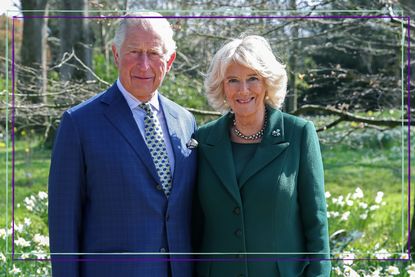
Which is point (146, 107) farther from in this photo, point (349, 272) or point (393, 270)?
point (393, 270)

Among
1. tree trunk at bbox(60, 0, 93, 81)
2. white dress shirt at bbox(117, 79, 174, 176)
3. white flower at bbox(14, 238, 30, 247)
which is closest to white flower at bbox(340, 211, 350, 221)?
tree trunk at bbox(60, 0, 93, 81)

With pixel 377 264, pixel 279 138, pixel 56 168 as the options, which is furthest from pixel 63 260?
pixel 377 264

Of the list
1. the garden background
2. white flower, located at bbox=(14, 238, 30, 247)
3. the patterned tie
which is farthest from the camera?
the garden background

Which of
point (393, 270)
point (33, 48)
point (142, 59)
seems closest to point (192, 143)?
point (142, 59)

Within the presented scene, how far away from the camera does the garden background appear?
14.5 ft

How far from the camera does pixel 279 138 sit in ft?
8.46

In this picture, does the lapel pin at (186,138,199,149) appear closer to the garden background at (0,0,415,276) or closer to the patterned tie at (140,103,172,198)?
the patterned tie at (140,103,172,198)

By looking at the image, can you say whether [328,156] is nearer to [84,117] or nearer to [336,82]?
[336,82]

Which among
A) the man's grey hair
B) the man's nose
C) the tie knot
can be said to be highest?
the man's grey hair

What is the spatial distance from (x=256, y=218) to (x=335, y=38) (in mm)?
2684

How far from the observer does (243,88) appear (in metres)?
2.54

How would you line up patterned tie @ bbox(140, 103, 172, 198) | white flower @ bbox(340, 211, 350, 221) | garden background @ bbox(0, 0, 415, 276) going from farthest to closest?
white flower @ bbox(340, 211, 350, 221), garden background @ bbox(0, 0, 415, 276), patterned tie @ bbox(140, 103, 172, 198)

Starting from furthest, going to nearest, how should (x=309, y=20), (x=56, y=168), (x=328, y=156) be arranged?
1. (x=328, y=156)
2. (x=309, y=20)
3. (x=56, y=168)

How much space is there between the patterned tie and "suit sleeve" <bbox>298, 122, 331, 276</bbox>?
444 mm
